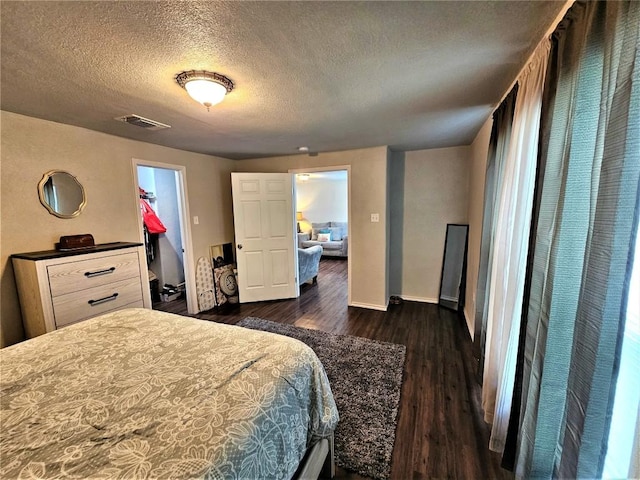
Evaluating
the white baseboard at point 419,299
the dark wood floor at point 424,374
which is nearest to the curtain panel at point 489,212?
the dark wood floor at point 424,374

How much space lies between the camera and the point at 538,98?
1.23m

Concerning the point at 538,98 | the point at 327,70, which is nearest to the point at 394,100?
the point at 327,70

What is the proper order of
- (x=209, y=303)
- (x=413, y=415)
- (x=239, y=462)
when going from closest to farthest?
(x=239, y=462)
(x=413, y=415)
(x=209, y=303)

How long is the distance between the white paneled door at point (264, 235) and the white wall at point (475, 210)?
245 centimetres

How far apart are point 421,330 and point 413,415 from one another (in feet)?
4.45

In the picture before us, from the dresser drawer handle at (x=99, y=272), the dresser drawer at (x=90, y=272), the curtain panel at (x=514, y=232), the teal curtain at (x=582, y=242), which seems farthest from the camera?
the dresser drawer handle at (x=99, y=272)

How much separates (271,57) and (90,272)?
2.22m

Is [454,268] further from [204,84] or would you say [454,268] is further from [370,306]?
[204,84]

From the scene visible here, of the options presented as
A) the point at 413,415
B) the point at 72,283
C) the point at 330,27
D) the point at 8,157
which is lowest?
the point at 413,415

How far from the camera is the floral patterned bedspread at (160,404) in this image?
2.42 feet

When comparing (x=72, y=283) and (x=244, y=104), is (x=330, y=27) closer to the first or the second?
(x=244, y=104)

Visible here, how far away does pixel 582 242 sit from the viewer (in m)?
0.87

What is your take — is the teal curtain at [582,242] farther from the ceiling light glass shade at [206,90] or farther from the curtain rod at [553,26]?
the ceiling light glass shade at [206,90]

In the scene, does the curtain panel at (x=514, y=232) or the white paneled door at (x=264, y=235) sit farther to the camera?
the white paneled door at (x=264, y=235)
